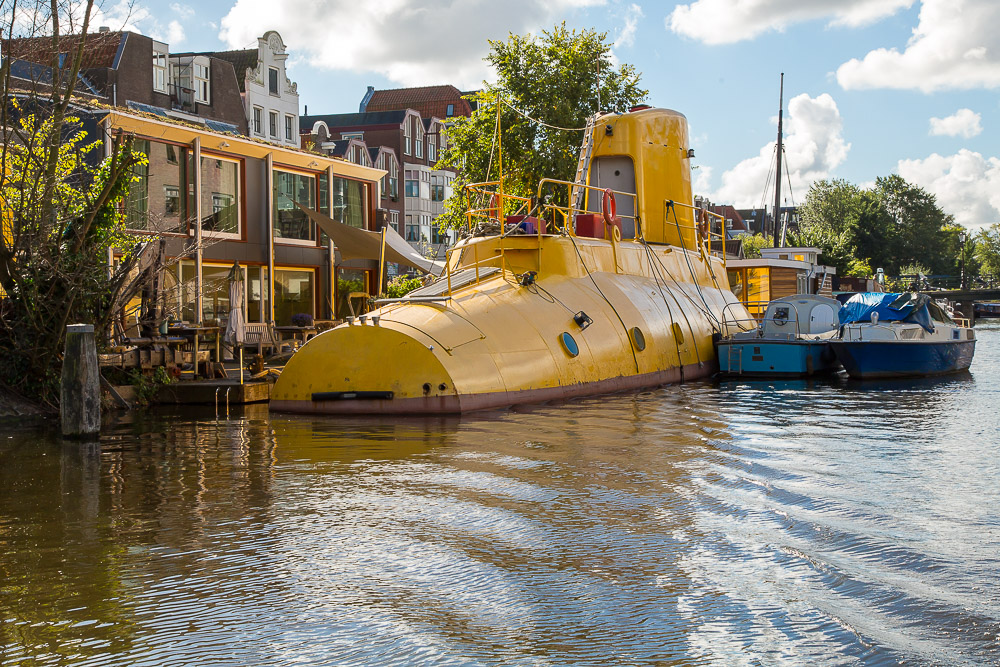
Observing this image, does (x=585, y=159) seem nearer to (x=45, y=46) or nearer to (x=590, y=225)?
(x=590, y=225)

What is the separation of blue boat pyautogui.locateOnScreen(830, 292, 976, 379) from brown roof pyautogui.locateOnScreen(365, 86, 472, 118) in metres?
62.4

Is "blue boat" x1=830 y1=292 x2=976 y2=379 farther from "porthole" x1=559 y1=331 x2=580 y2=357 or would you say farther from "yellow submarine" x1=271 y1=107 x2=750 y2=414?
"porthole" x1=559 y1=331 x2=580 y2=357

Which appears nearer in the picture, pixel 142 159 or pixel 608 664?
pixel 608 664

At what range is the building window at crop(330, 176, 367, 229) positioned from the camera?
3259cm

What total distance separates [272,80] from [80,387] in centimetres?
4420

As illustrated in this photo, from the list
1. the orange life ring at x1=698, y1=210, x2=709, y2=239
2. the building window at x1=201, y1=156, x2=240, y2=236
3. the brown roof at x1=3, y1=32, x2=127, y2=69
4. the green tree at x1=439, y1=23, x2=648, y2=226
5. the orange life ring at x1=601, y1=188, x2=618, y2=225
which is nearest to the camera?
the brown roof at x1=3, y1=32, x2=127, y2=69

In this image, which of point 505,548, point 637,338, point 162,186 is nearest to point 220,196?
point 162,186

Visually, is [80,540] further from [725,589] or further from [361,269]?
[361,269]

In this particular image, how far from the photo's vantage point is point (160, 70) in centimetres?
4728

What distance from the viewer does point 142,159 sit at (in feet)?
61.8

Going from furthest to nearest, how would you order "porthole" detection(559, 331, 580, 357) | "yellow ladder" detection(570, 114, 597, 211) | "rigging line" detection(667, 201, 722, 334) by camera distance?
"rigging line" detection(667, 201, 722, 334) → "yellow ladder" detection(570, 114, 597, 211) → "porthole" detection(559, 331, 580, 357)

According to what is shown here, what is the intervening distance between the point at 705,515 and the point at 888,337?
16450 mm

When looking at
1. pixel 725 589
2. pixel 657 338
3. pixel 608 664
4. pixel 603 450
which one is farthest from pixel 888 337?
pixel 608 664

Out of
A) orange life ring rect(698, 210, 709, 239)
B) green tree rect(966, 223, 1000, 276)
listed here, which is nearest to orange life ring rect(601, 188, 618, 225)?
orange life ring rect(698, 210, 709, 239)
